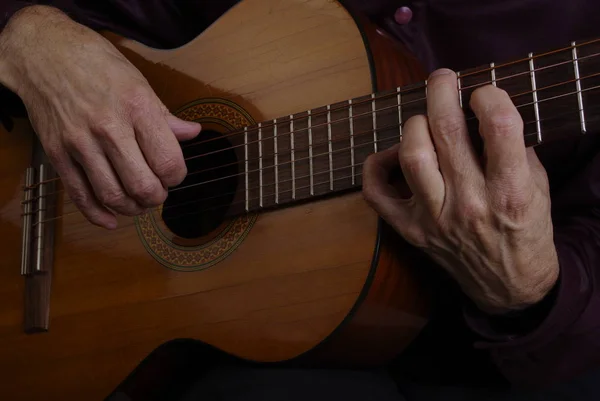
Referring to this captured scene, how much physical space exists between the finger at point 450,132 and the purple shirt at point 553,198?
0.80 ft

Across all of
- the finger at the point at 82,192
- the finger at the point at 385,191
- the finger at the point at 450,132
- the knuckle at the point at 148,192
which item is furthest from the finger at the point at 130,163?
the finger at the point at 450,132

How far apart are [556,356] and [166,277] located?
63cm

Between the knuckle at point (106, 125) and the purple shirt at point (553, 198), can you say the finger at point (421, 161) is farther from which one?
the knuckle at point (106, 125)

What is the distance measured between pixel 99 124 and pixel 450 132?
55cm

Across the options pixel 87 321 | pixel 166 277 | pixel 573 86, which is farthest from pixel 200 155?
pixel 573 86

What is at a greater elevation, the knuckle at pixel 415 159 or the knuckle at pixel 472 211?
the knuckle at pixel 415 159

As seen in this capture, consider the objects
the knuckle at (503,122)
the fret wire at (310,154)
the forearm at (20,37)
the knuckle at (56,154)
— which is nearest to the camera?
the knuckle at (503,122)

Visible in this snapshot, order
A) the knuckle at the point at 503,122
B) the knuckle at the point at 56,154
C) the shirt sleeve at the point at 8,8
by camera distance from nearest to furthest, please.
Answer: the knuckle at the point at 503,122 → the knuckle at the point at 56,154 → the shirt sleeve at the point at 8,8

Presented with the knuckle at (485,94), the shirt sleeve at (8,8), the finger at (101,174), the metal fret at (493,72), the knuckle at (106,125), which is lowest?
the finger at (101,174)

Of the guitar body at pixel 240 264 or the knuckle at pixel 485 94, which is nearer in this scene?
the knuckle at pixel 485 94

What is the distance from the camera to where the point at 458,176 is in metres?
0.82

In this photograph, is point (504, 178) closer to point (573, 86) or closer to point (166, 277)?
point (573, 86)

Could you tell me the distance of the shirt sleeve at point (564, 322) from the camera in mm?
925

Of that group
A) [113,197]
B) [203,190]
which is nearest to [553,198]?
[203,190]
